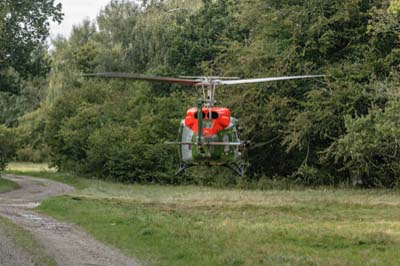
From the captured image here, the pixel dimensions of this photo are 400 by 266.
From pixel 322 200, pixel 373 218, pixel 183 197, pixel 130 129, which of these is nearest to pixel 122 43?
pixel 130 129

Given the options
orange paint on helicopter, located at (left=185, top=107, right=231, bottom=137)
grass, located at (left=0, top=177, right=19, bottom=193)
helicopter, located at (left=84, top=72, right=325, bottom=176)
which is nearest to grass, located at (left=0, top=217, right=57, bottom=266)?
helicopter, located at (left=84, top=72, right=325, bottom=176)

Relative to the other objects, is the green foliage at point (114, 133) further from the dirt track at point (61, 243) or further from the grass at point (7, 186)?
the dirt track at point (61, 243)

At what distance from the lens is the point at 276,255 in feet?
46.2

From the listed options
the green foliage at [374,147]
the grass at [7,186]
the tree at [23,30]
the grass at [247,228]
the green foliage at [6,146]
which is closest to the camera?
the grass at [247,228]

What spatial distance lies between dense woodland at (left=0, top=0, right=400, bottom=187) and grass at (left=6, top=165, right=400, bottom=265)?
23.5 feet

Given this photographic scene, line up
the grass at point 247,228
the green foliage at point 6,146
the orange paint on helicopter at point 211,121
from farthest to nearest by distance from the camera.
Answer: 1. the green foliage at point 6,146
2. the orange paint on helicopter at point 211,121
3. the grass at point 247,228

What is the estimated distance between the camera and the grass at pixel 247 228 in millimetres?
14227

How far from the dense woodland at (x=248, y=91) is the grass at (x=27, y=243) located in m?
17.9

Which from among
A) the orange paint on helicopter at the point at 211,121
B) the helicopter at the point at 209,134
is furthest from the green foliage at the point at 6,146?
the orange paint on helicopter at the point at 211,121

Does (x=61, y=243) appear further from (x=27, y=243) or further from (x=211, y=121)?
(x=211, y=121)

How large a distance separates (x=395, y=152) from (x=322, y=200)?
20.6 ft

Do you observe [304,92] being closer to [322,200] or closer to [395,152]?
[395,152]

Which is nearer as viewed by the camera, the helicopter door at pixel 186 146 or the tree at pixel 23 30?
the helicopter door at pixel 186 146

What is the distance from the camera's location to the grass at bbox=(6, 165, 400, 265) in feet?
46.7
